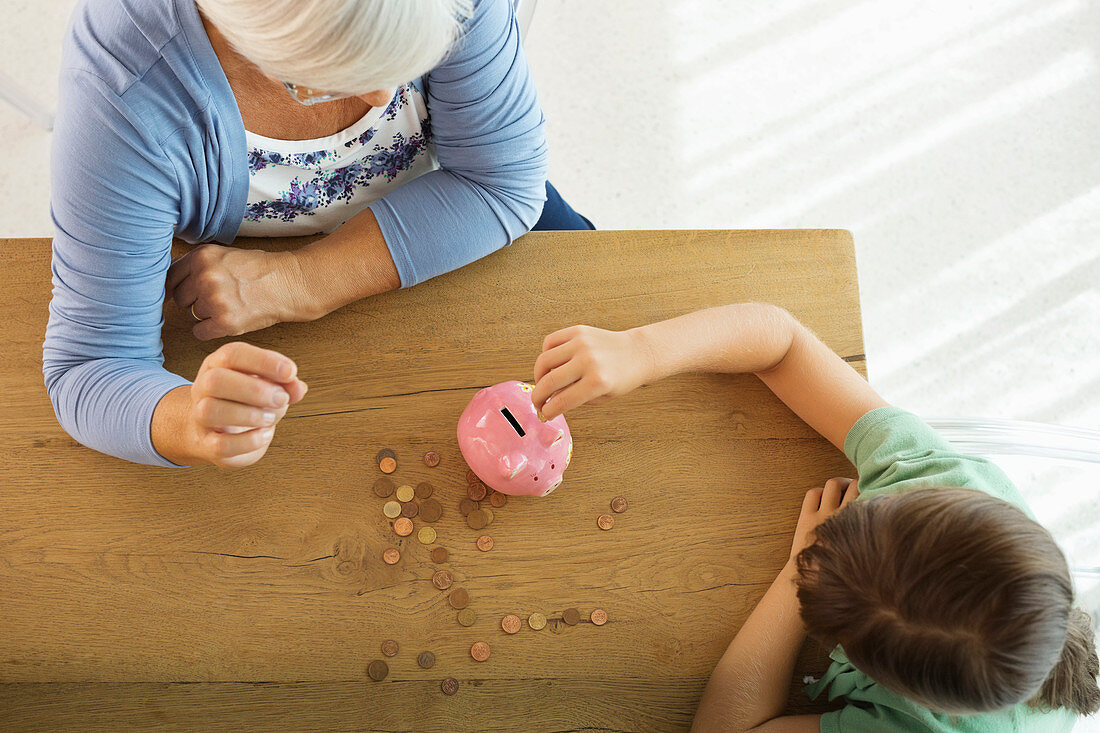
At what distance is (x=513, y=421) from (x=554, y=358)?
8cm

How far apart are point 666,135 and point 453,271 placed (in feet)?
3.60

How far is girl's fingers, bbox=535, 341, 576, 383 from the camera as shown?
2.67 ft

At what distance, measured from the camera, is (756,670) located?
82cm

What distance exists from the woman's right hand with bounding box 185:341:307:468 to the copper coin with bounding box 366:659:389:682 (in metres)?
0.28

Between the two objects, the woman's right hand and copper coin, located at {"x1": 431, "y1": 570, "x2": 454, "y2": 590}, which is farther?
copper coin, located at {"x1": 431, "y1": 570, "x2": 454, "y2": 590}

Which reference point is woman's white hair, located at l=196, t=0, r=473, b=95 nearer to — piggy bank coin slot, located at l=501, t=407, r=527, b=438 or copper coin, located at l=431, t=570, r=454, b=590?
piggy bank coin slot, located at l=501, t=407, r=527, b=438

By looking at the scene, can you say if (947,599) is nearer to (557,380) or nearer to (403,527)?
(557,380)

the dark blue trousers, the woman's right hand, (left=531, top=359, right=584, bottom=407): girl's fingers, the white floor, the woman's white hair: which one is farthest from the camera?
the white floor

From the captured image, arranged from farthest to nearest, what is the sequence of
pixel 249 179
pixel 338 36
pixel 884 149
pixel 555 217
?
1. pixel 884 149
2. pixel 555 217
3. pixel 249 179
4. pixel 338 36

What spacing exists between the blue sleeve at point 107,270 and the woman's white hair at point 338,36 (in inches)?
7.3

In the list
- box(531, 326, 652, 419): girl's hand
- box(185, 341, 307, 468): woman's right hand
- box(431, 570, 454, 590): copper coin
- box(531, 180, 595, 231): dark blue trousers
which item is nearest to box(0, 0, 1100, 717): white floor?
box(531, 180, 595, 231): dark blue trousers

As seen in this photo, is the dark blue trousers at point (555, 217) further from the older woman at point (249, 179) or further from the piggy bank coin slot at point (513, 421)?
the piggy bank coin slot at point (513, 421)

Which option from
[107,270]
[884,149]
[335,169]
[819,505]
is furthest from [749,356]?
[884,149]

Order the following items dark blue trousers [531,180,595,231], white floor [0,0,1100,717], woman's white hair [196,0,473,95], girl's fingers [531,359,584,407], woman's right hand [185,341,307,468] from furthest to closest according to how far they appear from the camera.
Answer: white floor [0,0,1100,717], dark blue trousers [531,180,595,231], girl's fingers [531,359,584,407], woman's right hand [185,341,307,468], woman's white hair [196,0,473,95]
